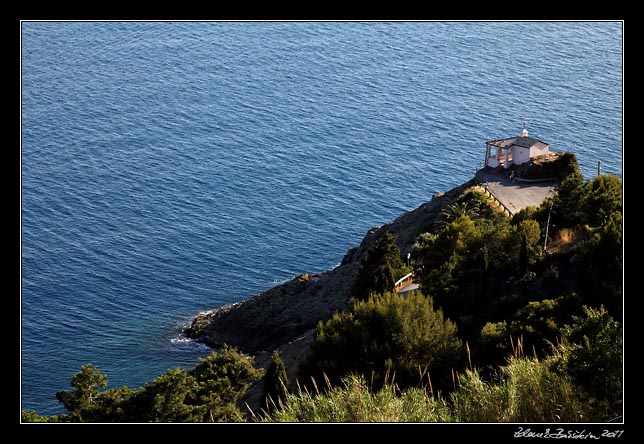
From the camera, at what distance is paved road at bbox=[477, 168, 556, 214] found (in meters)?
60.2

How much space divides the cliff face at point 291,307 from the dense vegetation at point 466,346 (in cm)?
876

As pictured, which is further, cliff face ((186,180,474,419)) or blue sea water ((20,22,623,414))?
blue sea water ((20,22,623,414))

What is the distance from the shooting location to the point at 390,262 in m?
52.8

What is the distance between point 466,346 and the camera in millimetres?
33875

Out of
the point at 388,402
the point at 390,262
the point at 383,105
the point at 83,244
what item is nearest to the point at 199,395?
the point at 390,262

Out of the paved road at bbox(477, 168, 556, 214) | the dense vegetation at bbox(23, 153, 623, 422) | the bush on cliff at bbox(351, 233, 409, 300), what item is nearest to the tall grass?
the dense vegetation at bbox(23, 153, 623, 422)

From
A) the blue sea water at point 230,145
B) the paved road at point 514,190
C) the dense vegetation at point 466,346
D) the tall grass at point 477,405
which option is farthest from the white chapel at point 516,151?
the tall grass at point 477,405

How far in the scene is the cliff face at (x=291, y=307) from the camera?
65.2 m

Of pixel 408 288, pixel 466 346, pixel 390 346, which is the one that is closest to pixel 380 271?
pixel 408 288

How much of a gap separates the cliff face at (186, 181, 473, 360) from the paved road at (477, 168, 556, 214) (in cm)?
190

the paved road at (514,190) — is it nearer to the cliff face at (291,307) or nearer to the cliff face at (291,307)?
the cliff face at (291,307)

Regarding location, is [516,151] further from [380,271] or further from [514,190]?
[380,271]

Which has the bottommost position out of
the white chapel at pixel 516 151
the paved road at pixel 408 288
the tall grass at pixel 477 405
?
the paved road at pixel 408 288

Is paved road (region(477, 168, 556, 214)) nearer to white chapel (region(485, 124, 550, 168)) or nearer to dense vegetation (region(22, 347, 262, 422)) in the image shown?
white chapel (region(485, 124, 550, 168))
